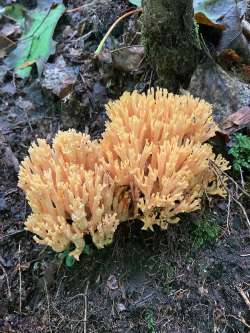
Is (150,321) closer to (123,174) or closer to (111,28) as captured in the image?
(123,174)

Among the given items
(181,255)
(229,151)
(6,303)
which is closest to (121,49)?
(229,151)

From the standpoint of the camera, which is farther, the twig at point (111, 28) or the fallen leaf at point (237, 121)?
the twig at point (111, 28)

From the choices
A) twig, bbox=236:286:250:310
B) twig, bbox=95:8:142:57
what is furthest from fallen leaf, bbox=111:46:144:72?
twig, bbox=236:286:250:310

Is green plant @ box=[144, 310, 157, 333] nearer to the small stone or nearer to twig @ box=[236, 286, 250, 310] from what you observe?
twig @ box=[236, 286, 250, 310]

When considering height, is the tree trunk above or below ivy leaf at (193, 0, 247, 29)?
below

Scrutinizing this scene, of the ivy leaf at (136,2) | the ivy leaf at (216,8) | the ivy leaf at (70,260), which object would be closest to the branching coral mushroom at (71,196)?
the ivy leaf at (70,260)

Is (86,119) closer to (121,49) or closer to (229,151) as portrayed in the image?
(121,49)

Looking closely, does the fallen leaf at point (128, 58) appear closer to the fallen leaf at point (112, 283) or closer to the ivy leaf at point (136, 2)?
the ivy leaf at point (136, 2)
